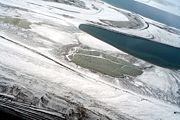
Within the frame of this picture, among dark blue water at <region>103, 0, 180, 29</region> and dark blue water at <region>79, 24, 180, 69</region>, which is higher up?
dark blue water at <region>103, 0, 180, 29</region>

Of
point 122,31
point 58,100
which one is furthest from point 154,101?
point 122,31

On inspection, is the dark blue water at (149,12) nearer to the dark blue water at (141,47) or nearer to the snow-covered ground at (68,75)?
the dark blue water at (141,47)

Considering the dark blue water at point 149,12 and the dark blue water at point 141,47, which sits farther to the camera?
the dark blue water at point 149,12

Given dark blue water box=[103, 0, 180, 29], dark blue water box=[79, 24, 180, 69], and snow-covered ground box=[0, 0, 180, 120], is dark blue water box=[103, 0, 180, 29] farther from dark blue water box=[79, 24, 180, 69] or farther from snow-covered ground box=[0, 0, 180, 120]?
snow-covered ground box=[0, 0, 180, 120]

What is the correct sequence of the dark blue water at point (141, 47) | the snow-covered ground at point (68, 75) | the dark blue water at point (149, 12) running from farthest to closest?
the dark blue water at point (149, 12) < the dark blue water at point (141, 47) < the snow-covered ground at point (68, 75)

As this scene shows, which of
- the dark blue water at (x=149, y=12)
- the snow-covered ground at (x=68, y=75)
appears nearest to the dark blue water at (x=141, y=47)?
the snow-covered ground at (x=68, y=75)

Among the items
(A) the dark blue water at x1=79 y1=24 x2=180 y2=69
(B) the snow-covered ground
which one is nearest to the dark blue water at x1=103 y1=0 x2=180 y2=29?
(A) the dark blue water at x1=79 y1=24 x2=180 y2=69
